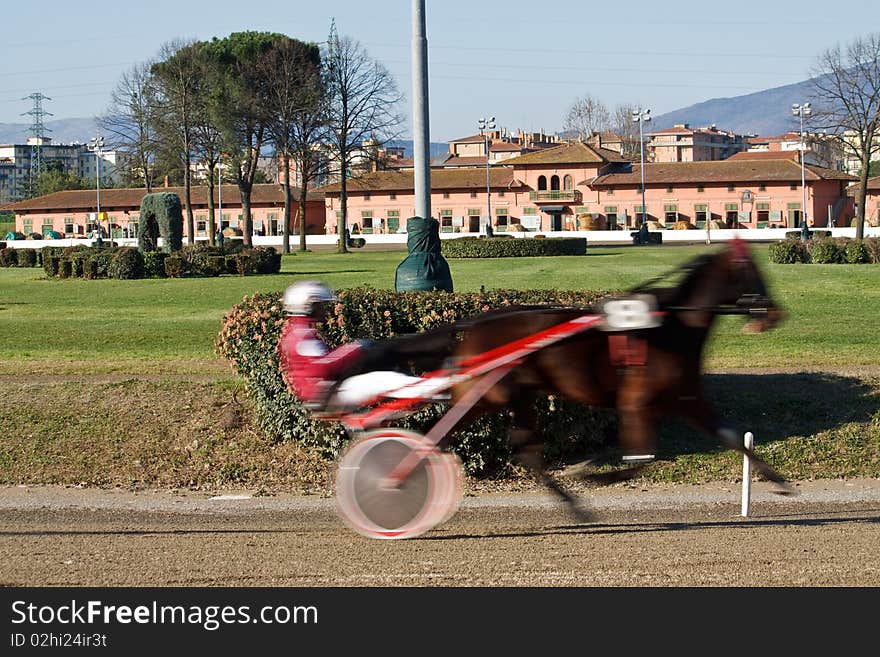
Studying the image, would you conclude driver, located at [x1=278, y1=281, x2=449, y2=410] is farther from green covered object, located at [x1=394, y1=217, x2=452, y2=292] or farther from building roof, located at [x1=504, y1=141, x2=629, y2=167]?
building roof, located at [x1=504, y1=141, x2=629, y2=167]

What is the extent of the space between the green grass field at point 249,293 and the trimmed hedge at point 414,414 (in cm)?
184

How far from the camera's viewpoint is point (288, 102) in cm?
7531

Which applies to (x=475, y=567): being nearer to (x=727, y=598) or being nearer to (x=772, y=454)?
(x=727, y=598)

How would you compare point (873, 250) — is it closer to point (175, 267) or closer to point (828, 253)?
point (828, 253)

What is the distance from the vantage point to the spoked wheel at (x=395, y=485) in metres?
7.00

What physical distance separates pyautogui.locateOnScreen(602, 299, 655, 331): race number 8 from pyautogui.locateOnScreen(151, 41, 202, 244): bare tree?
68.2 meters

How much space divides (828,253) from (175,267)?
24.8 metres

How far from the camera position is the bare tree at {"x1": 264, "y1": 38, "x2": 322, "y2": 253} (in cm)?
7475

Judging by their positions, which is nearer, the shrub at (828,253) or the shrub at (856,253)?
the shrub at (856,253)

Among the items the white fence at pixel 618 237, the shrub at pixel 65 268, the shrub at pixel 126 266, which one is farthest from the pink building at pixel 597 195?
the shrub at pixel 126 266

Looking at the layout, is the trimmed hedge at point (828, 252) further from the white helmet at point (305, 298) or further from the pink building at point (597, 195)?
the pink building at point (597, 195)

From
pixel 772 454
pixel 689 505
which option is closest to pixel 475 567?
pixel 689 505

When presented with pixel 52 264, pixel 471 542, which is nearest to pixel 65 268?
pixel 52 264

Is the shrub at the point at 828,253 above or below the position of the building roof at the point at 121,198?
below
